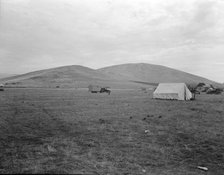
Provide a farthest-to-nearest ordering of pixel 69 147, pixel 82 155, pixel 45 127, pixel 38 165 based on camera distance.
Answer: pixel 45 127 → pixel 69 147 → pixel 82 155 → pixel 38 165

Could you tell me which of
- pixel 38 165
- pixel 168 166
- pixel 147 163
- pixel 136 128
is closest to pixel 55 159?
pixel 38 165

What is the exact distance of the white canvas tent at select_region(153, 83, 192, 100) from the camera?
33.7m

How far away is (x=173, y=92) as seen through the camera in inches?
1335

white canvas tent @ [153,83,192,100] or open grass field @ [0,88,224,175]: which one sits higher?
white canvas tent @ [153,83,192,100]

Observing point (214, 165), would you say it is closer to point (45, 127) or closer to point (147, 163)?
point (147, 163)

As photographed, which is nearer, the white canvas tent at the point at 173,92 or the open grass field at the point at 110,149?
the open grass field at the point at 110,149

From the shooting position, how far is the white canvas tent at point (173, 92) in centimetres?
3369

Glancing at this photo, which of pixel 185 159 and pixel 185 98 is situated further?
pixel 185 98

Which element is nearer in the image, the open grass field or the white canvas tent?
the open grass field

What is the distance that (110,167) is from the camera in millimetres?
6438

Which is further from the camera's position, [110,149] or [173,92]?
[173,92]

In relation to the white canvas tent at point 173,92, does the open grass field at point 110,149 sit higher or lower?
lower

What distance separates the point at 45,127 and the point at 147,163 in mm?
7124

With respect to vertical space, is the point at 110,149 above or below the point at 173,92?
below
